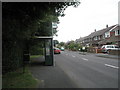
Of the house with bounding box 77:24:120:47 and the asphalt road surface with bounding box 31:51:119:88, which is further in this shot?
the house with bounding box 77:24:120:47

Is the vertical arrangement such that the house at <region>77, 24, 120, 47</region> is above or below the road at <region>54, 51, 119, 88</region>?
above

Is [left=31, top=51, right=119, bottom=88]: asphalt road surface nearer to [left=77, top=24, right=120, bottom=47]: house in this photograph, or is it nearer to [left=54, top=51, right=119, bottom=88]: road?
[left=54, top=51, right=119, bottom=88]: road

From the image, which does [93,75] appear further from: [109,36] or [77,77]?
[109,36]

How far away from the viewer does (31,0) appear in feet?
18.3

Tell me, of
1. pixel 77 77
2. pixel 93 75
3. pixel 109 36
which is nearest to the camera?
pixel 77 77

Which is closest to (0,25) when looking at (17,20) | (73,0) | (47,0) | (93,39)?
(17,20)

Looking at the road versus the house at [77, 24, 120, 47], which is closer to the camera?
the road

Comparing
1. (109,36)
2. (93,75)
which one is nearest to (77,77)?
(93,75)

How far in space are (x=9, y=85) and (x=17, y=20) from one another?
3.38 metres

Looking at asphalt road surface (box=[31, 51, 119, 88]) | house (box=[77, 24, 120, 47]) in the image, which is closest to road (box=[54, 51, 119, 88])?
asphalt road surface (box=[31, 51, 119, 88])

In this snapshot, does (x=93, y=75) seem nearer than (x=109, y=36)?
Yes

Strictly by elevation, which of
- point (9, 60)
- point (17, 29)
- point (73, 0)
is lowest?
point (9, 60)

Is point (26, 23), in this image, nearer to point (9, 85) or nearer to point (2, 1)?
point (2, 1)

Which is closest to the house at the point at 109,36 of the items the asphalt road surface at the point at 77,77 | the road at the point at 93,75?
the road at the point at 93,75
